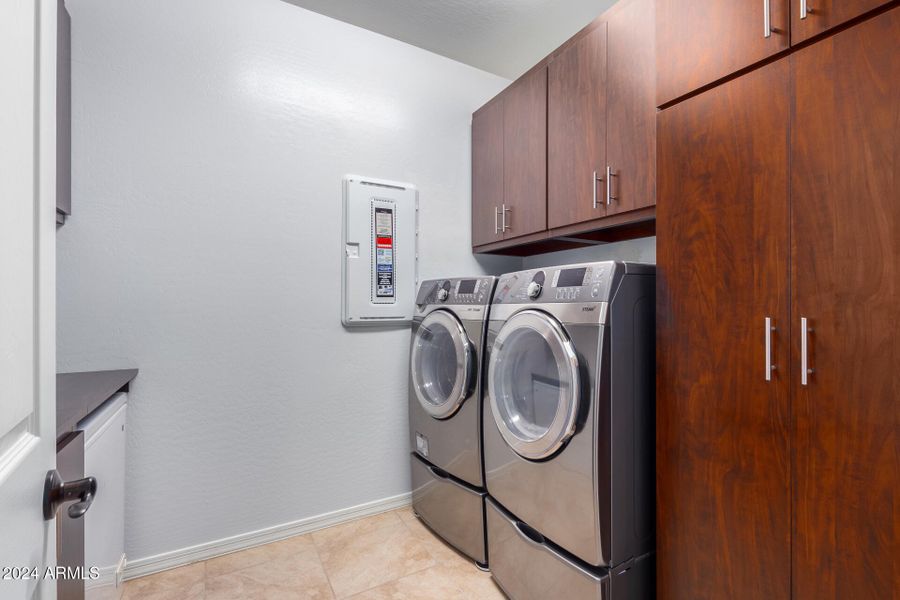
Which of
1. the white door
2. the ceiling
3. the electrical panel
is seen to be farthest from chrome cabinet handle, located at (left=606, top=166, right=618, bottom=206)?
the white door

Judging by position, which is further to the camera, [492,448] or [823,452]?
[492,448]

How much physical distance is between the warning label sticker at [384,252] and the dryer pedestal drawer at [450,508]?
0.95 m

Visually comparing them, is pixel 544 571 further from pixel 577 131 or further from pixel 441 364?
pixel 577 131

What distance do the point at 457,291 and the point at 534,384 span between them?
24.6 inches

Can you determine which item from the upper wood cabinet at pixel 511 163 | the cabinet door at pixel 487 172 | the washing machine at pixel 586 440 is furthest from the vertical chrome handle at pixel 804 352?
the cabinet door at pixel 487 172

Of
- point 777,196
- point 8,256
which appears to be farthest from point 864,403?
point 8,256

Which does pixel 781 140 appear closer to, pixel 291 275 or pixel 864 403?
pixel 864 403

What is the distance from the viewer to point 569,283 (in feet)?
4.63

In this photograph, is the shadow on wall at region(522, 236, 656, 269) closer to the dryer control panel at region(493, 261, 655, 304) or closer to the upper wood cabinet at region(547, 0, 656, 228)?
the upper wood cabinet at region(547, 0, 656, 228)

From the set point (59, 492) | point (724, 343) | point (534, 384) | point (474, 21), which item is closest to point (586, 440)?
point (534, 384)

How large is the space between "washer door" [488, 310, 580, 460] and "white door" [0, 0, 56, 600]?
3.96 feet

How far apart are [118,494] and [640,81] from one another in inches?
97.7

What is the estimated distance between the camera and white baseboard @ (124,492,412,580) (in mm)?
1757

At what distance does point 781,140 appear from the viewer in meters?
1.02
